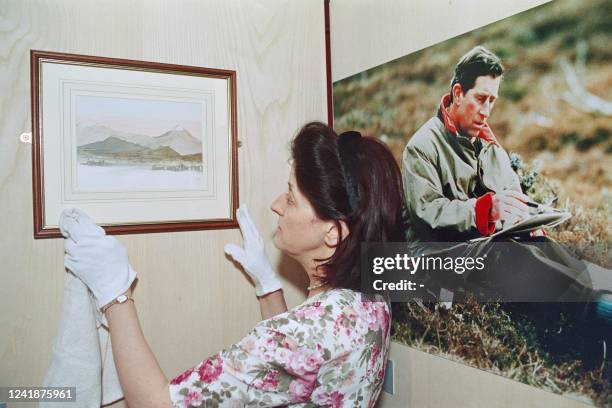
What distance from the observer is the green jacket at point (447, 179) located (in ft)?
3.01

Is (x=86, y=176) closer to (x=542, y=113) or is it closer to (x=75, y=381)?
(x=75, y=381)

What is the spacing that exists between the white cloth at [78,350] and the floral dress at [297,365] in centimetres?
28

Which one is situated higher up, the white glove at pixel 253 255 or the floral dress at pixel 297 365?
the white glove at pixel 253 255

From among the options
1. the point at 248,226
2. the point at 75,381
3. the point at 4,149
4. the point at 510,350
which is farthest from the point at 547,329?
the point at 4,149

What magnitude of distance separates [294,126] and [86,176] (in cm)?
61

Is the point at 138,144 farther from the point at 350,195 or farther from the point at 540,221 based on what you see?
the point at 540,221

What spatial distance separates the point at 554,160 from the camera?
81 centimetres

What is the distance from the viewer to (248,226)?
126 cm

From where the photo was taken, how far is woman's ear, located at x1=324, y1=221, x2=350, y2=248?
1031 millimetres

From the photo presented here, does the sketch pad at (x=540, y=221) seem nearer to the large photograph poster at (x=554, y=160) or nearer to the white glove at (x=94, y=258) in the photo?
the large photograph poster at (x=554, y=160)

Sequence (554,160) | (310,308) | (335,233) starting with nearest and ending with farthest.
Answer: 1. (554,160)
2. (310,308)
3. (335,233)

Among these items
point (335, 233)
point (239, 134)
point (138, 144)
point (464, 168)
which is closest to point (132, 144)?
point (138, 144)

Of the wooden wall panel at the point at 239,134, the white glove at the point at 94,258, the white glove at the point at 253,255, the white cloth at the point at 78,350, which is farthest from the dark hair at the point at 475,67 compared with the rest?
the white cloth at the point at 78,350

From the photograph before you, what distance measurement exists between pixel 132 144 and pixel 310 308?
0.63 metres
